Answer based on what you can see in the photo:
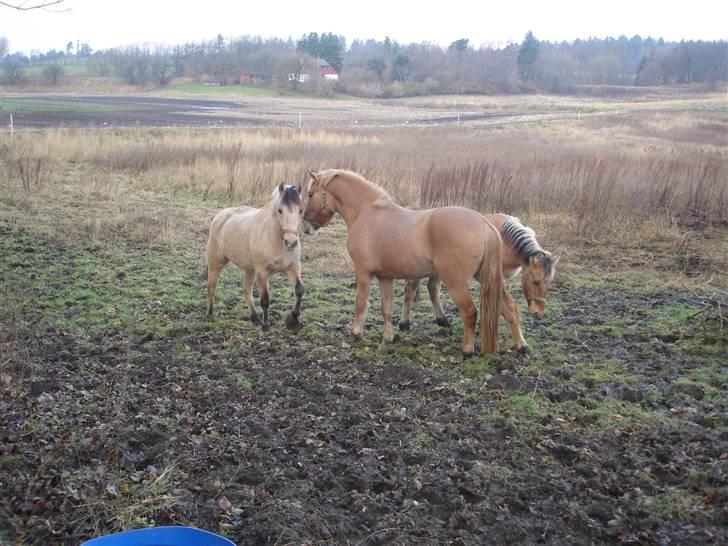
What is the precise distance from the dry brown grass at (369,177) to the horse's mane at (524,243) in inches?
141

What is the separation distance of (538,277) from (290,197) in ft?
9.28

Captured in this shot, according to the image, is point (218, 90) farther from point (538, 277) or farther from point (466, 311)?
point (466, 311)

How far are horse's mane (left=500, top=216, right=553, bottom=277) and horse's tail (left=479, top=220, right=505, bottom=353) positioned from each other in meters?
0.75

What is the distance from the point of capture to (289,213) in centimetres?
704

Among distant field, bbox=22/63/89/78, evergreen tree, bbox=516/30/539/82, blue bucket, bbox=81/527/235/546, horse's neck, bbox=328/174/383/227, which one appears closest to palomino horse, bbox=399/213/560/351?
horse's neck, bbox=328/174/383/227

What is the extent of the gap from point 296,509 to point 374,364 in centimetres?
263

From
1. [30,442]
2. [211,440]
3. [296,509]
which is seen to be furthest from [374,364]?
[30,442]

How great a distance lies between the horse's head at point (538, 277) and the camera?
273 inches

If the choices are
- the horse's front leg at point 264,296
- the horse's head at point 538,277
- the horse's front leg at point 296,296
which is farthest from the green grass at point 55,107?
the horse's head at point 538,277

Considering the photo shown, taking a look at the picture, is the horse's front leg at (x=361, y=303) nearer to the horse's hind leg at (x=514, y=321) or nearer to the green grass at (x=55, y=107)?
the horse's hind leg at (x=514, y=321)

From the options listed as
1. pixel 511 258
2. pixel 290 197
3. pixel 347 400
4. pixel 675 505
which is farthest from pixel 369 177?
pixel 675 505

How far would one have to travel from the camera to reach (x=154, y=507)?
383 centimetres

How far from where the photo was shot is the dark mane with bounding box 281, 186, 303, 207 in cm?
705

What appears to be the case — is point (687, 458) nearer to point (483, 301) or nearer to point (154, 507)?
point (483, 301)
